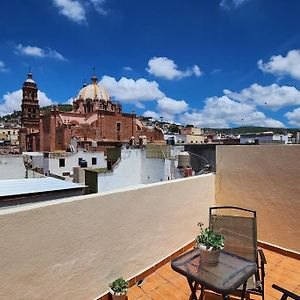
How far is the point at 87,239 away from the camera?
279 cm

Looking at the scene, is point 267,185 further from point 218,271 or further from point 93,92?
point 93,92

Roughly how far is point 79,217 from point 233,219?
2294mm

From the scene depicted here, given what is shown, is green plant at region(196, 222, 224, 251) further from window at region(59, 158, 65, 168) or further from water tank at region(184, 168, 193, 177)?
window at region(59, 158, 65, 168)

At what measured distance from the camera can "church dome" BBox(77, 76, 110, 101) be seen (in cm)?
3691

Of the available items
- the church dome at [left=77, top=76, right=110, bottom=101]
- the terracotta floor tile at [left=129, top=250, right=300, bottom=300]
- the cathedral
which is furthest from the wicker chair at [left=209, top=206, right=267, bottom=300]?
the church dome at [left=77, top=76, right=110, bottom=101]

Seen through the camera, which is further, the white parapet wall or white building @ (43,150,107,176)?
white building @ (43,150,107,176)

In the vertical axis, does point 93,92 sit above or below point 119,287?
above

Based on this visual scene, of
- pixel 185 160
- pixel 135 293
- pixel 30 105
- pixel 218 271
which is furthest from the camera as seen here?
pixel 30 105

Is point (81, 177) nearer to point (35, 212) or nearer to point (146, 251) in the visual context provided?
point (146, 251)

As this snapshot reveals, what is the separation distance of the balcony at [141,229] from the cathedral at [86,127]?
824 inches

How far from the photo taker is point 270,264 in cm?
398

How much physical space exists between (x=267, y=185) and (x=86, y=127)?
2745 centimetres

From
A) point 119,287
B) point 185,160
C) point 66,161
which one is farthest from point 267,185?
point 66,161

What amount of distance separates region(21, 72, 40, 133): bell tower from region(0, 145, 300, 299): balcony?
41630mm
